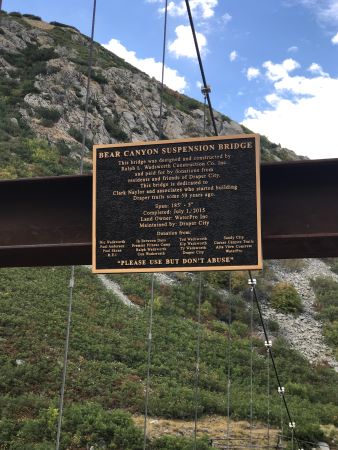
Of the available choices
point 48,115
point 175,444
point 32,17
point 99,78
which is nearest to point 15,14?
point 32,17

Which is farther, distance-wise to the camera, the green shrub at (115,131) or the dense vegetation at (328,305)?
the green shrub at (115,131)

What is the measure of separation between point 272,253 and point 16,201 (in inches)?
107

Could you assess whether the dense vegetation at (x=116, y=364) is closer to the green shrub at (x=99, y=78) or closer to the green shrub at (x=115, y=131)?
the green shrub at (x=115, y=131)

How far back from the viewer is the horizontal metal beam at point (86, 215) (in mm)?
5656

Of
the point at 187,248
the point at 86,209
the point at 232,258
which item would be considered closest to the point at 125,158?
the point at 86,209

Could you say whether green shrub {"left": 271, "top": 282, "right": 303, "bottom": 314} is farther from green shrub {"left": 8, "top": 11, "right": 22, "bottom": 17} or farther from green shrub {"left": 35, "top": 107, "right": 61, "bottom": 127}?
green shrub {"left": 8, "top": 11, "right": 22, "bottom": 17}

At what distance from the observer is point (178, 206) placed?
576 cm

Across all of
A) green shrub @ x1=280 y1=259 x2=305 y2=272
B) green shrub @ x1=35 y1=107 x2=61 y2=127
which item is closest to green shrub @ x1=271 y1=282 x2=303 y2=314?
green shrub @ x1=280 y1=259 x2=305 y2=272

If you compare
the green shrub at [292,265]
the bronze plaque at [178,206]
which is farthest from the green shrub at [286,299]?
the bronze plaque at [178,206]

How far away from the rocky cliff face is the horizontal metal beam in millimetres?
32445

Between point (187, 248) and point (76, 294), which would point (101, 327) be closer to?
point (76, 294)

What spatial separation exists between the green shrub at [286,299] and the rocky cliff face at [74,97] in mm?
16110

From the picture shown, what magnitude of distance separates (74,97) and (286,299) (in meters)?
23.2

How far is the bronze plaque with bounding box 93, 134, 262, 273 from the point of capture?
18.1ft
